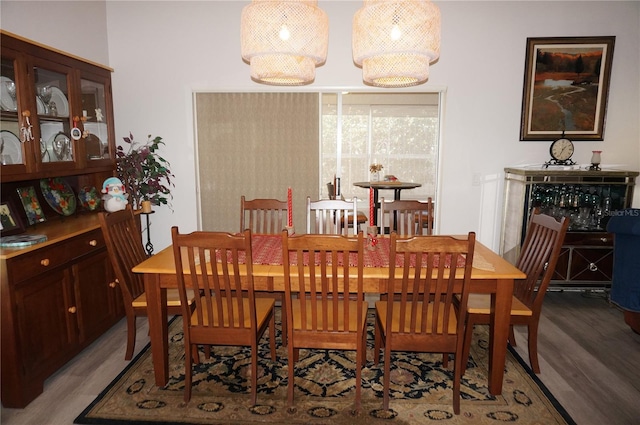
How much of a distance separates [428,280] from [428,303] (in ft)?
0.73

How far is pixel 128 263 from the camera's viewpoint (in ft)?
8.07

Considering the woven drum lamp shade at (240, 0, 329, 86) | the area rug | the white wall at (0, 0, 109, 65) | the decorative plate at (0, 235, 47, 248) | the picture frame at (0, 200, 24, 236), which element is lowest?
the area rug

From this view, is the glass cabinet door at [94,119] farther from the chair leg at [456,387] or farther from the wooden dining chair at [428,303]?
the chair leg at [456,387]

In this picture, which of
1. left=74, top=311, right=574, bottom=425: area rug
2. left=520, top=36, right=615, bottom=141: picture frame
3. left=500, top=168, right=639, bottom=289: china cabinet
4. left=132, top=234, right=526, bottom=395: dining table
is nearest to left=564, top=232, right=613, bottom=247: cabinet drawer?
left=500, top=168, right=639, bottom=289: china cabinet

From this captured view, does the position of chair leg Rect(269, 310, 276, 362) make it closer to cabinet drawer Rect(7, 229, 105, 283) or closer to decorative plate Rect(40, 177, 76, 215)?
cabinet drawer Rect(7, 229, 105, 283)

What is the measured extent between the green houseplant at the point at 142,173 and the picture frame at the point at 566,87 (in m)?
3.54

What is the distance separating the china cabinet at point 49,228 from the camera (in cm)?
208

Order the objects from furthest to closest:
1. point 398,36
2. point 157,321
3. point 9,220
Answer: point 9,220
point 157,321
point 398,36

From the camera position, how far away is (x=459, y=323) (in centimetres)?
195

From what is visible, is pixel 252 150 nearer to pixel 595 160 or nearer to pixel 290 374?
pixel 290 374

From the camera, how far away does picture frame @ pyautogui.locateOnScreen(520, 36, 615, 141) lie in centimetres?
373

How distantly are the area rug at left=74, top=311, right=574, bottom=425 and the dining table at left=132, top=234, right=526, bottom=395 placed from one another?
0.15 meters

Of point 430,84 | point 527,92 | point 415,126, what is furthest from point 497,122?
point 415,126

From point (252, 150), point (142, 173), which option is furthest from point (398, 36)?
point (142, 173)
